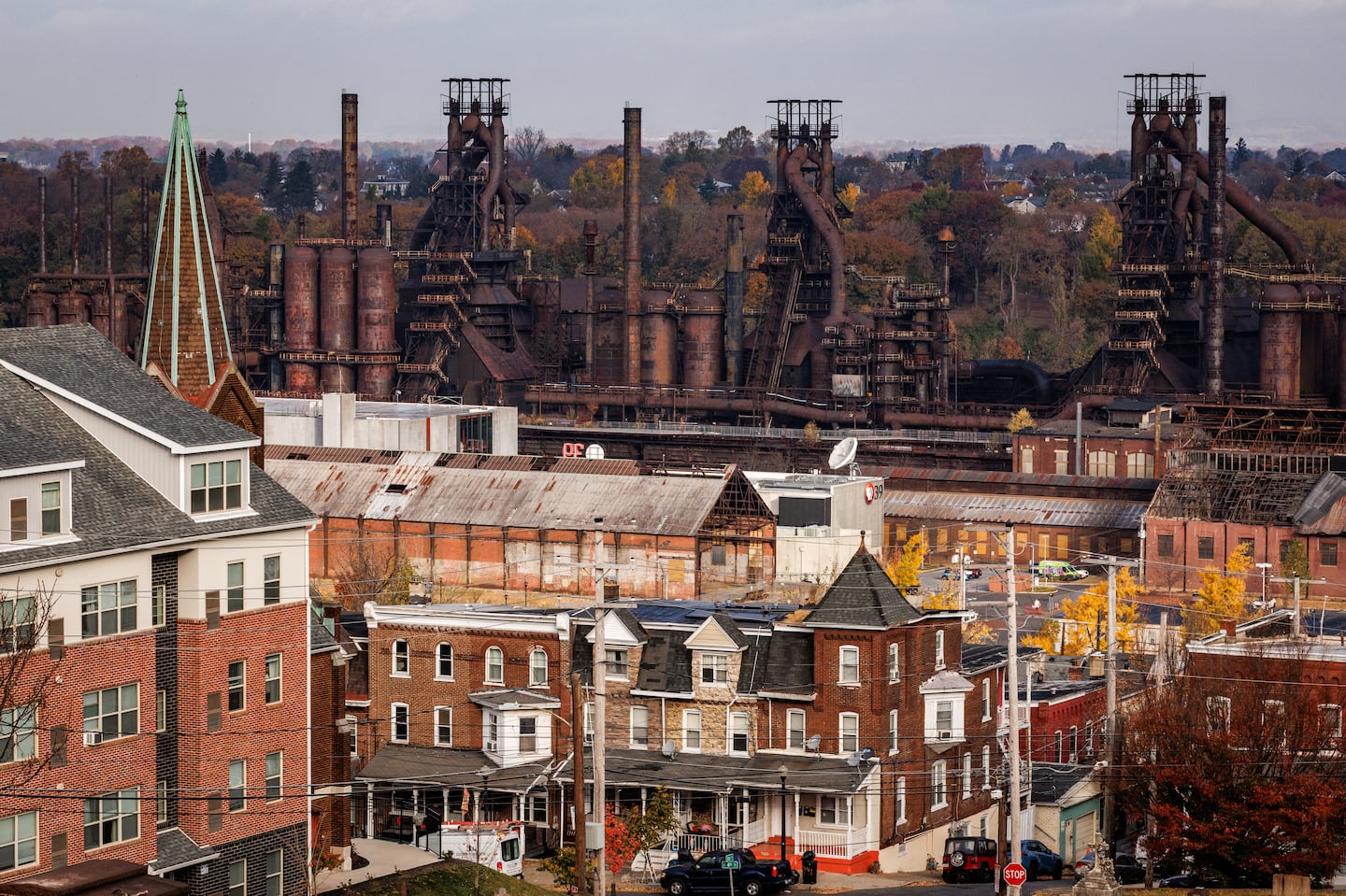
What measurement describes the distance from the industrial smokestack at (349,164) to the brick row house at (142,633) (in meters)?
102

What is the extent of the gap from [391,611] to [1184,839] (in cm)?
1821

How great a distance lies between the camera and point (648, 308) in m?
140

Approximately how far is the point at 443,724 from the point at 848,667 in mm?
9299

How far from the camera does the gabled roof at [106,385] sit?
3866 cm

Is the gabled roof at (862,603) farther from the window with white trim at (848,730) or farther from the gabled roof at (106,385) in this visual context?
the gabled roof at (106,385)

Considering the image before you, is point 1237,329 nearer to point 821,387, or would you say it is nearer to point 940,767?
point 821,387

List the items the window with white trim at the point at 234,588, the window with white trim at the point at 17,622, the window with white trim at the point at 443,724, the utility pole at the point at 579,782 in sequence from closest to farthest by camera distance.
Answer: the utility pole at the point at 579,782, the window with white trim at the point at 17,622, the window with white trim at the point at 234,588, the window with white trim at the point at 443,724

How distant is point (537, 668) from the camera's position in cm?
5334

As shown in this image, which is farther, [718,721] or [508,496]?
[508,496]

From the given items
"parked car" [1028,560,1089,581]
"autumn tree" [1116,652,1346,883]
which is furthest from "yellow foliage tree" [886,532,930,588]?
"autumn tree" [1116,652,1346,883]

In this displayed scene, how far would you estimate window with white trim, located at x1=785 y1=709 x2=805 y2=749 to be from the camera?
5116cm

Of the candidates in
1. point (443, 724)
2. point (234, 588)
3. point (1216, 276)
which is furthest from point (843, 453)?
point (234, 588)

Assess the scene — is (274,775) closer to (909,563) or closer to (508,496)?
(909,563)

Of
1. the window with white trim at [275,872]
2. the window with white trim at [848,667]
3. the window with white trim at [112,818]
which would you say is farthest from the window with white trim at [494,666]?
the window with white trim at [112,818]
